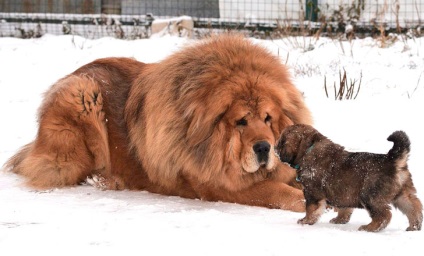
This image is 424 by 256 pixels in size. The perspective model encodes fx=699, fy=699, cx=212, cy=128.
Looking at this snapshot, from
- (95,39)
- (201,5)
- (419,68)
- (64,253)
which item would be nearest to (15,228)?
(64,253)

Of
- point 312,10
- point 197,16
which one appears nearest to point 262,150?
point 312,10

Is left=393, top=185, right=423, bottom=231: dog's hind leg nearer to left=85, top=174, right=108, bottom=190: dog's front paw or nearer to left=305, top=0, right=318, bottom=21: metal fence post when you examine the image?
left=85, top=174, right=108, bottom=190: dog's front paw

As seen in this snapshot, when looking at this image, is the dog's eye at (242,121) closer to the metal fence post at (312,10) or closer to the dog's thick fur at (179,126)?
the dog's thick fur at (179,126)

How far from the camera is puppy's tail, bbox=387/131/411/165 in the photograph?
3.77 m

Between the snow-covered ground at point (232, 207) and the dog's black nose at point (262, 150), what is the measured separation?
0.36m

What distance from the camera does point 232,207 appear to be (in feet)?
16.2

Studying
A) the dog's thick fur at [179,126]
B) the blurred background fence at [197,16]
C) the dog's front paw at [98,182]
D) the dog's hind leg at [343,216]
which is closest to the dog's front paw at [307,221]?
the dog's hind leg at [343,216]

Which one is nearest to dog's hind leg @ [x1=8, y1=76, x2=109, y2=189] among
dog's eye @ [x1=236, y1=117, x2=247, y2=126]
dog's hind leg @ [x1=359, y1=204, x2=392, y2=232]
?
dog's eye @ [x1=236, y1=117, x2=247, y2=126]

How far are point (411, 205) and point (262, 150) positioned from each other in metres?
1.16

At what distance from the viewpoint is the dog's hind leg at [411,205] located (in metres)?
3.87

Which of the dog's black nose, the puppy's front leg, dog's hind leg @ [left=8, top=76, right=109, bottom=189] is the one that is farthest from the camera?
dog's hind leg @ [left=8, top=76, right=109, bottom=189]

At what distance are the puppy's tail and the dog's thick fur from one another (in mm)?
1082

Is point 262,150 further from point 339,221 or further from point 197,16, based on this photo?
point 197,16

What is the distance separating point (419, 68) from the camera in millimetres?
8633
